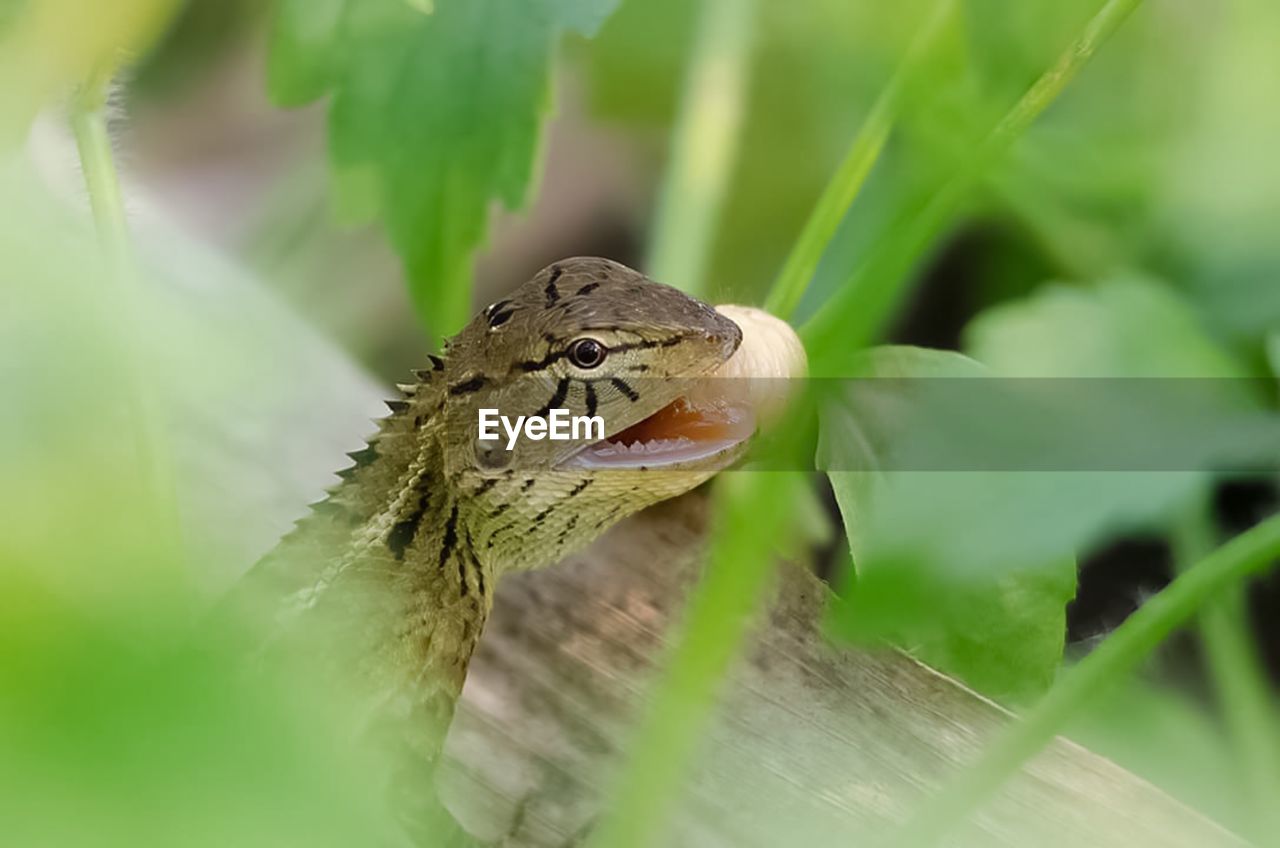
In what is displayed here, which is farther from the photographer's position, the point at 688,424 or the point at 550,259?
the point at 550,259

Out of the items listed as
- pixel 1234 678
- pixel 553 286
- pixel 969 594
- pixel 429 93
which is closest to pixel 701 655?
pixel 969 594

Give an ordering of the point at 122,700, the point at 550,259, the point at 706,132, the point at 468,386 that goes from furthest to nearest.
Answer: the point at 550,259 < the point at 706,132 < the point at 468,386 < the point at 122,700

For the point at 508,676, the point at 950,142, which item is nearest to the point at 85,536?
the point at 950,142

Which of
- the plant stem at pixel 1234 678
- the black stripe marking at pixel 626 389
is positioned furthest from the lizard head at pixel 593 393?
the plant stem at pixel 1234 678

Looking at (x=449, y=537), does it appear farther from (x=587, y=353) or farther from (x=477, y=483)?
(x=587, y=353)

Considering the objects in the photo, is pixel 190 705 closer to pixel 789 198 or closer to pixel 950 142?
pixel 950 142

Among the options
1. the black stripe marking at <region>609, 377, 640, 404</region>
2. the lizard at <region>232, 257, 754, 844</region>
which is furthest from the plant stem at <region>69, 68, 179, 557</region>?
the black stripe marking at <region>609, 377, 640, 404</region>

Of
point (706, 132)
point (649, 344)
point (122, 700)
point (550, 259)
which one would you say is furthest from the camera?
point (550, 259)
